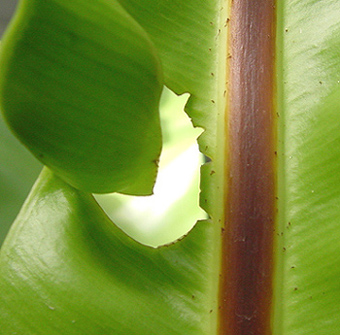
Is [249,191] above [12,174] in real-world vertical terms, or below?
above

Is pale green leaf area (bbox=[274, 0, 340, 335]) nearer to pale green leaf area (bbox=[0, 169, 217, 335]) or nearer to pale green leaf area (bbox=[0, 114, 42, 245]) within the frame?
pale green leaf area (bbox=[0, 169, 217, 335])

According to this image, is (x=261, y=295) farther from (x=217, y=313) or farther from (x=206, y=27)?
(x=206, y=27)

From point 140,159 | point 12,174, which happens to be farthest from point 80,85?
point 12,174

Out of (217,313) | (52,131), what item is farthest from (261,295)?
(52,131)

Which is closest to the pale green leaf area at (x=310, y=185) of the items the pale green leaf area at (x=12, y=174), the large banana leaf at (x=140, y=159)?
the large banana leaf at (x=140, y=159)

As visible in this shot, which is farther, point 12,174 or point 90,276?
point 12,174

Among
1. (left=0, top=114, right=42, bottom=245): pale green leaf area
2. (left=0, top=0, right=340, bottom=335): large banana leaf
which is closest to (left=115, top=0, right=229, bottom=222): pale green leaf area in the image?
(left=0, top=0, right=340, bottom=335): large banana leaf

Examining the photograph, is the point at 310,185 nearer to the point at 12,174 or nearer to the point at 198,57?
the point at 198,57
